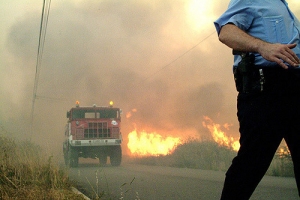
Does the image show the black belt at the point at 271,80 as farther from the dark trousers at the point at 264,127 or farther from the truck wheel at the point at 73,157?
the truck wheel at the point at 73,157

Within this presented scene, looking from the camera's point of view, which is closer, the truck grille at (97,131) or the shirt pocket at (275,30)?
the shirt pocket at (275,30)

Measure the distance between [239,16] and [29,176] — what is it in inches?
183

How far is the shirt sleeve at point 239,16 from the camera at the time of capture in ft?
7.77

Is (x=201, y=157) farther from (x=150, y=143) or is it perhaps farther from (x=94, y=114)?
(x=150, y=143)

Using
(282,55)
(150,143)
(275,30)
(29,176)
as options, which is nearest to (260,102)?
(282,55)

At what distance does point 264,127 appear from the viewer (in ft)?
7.04

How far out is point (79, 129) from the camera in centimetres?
1736

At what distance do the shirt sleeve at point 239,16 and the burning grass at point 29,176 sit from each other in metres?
2.92

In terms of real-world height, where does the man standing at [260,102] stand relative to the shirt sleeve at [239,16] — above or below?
below

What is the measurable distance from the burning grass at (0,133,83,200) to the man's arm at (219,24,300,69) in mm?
2944

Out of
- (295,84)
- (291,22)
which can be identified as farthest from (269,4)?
(295,84)

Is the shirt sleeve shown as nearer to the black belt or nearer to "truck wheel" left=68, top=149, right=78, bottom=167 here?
the black belt

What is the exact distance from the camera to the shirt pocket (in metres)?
2.36

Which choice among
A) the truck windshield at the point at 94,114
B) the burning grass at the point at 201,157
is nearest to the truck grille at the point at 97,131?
the truck windshield at the point at 94,114
